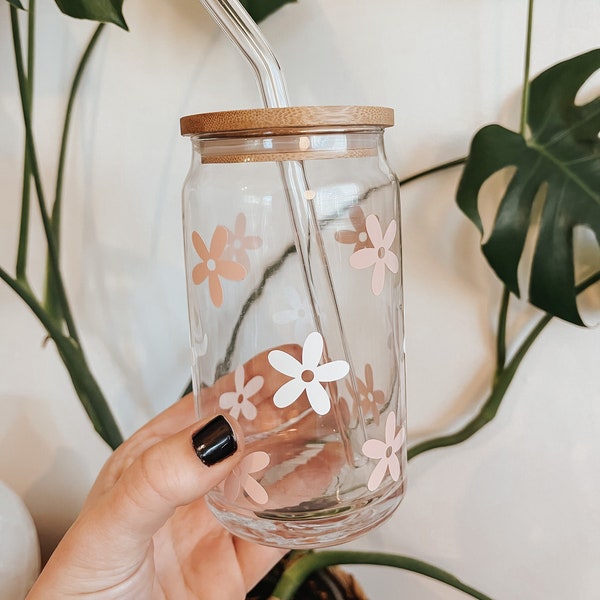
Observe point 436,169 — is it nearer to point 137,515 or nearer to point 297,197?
point 297,197

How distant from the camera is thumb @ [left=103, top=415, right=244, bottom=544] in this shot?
39 cm

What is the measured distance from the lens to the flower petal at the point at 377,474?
1.46 feet

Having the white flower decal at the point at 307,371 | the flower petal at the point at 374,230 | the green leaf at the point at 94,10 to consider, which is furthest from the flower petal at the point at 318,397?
the green leaf at the point at 94,10

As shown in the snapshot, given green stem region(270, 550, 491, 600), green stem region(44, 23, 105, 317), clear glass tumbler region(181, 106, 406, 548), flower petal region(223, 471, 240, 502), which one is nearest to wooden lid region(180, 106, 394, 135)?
clear glass tumbler region(181, 106, 406, 548)

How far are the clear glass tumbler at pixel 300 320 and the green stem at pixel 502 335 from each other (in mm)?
160

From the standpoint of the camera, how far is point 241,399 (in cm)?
45

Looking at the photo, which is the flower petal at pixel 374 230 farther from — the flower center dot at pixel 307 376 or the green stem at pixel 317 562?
Result: the green stem at pixel 317 562

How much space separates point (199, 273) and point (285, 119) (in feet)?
0.45

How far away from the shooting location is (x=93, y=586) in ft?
1.48

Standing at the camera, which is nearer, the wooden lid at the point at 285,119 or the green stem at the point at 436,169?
the wooden lid at the point at 285,119

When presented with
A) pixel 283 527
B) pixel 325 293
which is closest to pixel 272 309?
pixel 325 293

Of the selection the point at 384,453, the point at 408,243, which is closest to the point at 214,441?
the point at 384,453

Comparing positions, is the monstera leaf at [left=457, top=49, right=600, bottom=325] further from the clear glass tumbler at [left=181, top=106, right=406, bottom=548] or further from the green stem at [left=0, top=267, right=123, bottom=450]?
the green stem at [left=0, top=267, right=123, bottom=450]

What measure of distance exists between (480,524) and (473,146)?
1.30 ft
